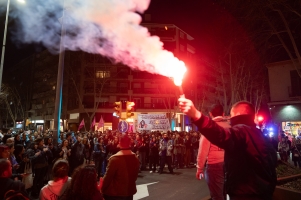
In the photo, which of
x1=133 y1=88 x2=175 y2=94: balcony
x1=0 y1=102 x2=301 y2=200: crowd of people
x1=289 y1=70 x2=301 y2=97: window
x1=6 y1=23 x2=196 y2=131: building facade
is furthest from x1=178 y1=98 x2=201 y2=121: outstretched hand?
x1=133 y1=88 x2=175 y2=94: balcony

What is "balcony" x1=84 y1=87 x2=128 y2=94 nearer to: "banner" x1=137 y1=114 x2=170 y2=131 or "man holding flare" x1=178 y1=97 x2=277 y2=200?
"banner" x1=137 y1=114 x2=170 y2=131

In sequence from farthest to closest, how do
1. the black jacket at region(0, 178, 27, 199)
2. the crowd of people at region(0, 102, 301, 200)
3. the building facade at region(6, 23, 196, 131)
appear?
the building facade at region(6, 23, 196, 131) < the black jacket at region(0, 178, 27, 199) < the crowd of people at region(0, 102, 301, 200)

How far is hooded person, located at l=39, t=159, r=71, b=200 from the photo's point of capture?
3.83 meters

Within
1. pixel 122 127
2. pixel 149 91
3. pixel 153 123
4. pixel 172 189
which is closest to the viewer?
pixel 172 189

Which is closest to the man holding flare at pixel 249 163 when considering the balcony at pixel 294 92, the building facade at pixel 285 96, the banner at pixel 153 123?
the banner at pixel 153 123

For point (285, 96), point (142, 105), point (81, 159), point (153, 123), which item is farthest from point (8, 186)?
point (142, 105)

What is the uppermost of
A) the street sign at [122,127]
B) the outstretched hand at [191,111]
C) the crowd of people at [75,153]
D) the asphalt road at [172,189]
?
the outstretched hand at [191,111]

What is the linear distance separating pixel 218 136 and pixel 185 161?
15205 mm

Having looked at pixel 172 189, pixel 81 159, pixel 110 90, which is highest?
pixel 110 90

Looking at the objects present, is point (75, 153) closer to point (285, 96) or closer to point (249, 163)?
point (249, 163)

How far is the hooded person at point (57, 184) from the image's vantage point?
12.6 ft

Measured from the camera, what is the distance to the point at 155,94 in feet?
172

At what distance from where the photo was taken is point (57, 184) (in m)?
3.99

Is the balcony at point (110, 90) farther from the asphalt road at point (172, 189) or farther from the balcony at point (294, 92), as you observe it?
the asphalt road at point (172, 189)
